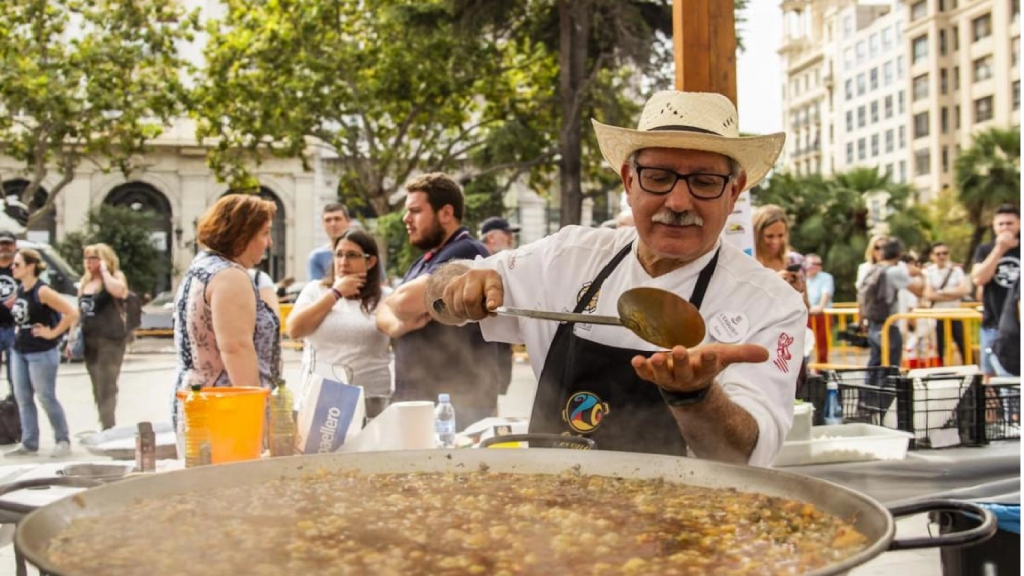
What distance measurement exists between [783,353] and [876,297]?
26.9ft

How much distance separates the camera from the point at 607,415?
2.08m

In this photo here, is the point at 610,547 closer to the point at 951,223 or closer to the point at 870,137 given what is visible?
the point at 951,223

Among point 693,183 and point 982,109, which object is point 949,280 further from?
point 982,109

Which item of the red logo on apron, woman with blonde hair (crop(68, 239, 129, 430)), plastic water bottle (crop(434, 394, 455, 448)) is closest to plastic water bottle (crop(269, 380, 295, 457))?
plastic water bottle (crop(434, 394, 455, 448))

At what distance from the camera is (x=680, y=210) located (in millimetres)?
2021

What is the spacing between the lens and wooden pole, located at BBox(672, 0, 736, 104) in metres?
3.82

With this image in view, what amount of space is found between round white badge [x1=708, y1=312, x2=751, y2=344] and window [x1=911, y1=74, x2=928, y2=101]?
69.8 m

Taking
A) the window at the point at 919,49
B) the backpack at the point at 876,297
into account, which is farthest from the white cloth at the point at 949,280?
the window at the point at 919,49

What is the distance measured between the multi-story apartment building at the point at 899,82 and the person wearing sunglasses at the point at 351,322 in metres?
46.1

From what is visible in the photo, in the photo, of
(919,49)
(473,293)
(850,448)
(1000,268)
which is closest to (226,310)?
(473,293)

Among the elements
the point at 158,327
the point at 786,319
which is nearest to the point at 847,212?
the point at 158,327

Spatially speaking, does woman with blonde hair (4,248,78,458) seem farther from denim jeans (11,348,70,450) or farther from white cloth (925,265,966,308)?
white cloth (925,265,966,308)

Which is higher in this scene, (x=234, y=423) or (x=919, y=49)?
(x=919, y=49)

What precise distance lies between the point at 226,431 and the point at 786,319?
138 cm
